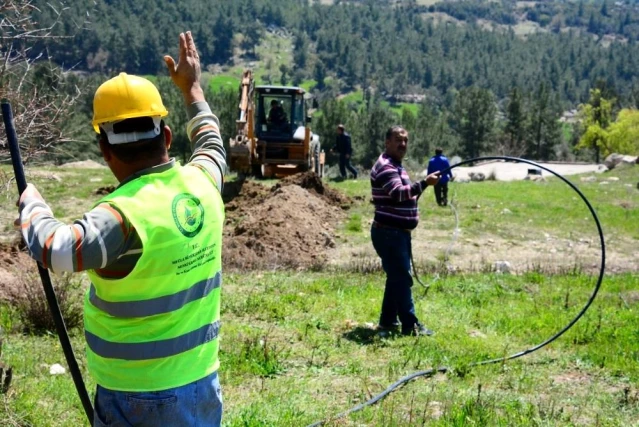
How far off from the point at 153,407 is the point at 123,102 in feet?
3.62

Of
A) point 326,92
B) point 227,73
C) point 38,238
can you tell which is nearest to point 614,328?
point 38,238

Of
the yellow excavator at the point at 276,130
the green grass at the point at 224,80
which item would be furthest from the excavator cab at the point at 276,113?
the green grass at the point at 224,80

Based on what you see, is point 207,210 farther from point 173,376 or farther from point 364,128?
point 364,128

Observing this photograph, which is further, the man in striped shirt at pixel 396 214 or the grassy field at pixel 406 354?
the man in striped shirt at pixel 396 214

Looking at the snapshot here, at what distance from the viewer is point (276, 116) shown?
71.2 ft

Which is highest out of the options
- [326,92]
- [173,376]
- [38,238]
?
[38,238]

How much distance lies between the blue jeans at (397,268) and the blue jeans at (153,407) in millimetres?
4501

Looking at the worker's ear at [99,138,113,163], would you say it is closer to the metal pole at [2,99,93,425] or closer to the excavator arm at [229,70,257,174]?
the metal pole at [2,99,93,425]

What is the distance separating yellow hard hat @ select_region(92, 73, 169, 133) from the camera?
7.97 feet

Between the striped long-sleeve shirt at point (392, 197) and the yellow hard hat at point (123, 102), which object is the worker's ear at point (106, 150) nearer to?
the yellow hard hat at point (123, 102)

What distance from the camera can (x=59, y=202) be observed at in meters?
17.6

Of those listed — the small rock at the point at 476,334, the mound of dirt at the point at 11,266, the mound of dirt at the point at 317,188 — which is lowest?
the mound of dirt at the point at 317,188

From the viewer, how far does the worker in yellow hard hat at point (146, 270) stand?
231 cm

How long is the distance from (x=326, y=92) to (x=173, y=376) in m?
180
